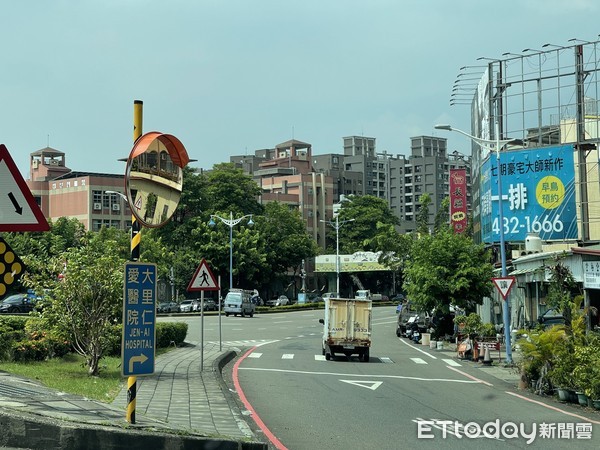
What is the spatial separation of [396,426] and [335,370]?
38.9 feet

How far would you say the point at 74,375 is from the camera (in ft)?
60.4

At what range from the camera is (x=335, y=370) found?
25.4 meters

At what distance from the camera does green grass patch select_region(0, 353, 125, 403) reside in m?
15.0

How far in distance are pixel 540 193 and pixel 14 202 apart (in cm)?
3759

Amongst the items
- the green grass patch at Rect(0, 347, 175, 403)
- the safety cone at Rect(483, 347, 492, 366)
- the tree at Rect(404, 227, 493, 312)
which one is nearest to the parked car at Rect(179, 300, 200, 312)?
the tree at Rect(404, 227, 493, 312)

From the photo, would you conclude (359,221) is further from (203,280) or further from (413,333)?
(203,280)

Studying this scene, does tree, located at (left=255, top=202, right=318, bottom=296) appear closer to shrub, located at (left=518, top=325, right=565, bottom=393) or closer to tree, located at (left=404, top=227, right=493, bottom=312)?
tree, located at (left=404, top=227, right=493, bottom=312)

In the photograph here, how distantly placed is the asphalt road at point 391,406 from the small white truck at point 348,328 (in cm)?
51

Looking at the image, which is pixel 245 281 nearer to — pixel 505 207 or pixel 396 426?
pixel 505 207

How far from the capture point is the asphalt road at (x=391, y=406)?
1245 cm

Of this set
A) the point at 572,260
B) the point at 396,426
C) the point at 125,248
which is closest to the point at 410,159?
the point at 125,248

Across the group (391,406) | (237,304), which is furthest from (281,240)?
(391,406)

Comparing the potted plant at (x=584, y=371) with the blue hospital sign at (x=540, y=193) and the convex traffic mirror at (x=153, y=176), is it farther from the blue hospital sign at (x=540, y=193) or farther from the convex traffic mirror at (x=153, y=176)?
the blue hospital sign at (x=540, y=193)

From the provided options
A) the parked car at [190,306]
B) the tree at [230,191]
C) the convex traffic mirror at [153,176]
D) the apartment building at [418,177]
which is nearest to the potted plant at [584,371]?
the convex traffic mirror at [153,176]
